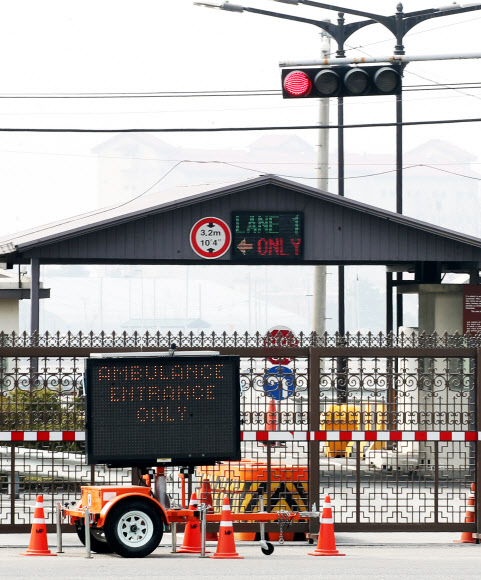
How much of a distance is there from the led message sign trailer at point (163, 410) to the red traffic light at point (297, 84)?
3836mm

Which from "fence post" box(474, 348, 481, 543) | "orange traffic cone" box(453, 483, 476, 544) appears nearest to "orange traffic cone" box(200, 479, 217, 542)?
"orange traffic cone" box(453, 483, 476, 544)

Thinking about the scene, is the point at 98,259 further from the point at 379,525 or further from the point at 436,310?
the point at 379,525

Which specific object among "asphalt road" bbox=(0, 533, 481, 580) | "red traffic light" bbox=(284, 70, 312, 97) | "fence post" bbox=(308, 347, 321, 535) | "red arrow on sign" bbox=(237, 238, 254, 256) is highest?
"red traffic light" bbox=(284, 70, 312, 97)

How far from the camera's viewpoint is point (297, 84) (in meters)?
16.1

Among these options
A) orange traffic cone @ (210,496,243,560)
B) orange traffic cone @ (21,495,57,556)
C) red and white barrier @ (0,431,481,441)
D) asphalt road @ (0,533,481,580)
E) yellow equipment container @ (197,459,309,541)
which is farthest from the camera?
yellow equipment container @ (197,459,309,541)

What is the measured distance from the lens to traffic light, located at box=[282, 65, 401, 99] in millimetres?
16016

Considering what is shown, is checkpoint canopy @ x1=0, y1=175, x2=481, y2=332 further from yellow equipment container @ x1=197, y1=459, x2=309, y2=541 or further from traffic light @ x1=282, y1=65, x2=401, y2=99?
yellow equipment container @ x1=197, y1=459, x2=309, y2=541

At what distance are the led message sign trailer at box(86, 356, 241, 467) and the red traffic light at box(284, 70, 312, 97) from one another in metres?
3.84

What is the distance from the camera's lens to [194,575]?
39.6 feet

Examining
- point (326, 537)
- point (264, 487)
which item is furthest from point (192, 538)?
point (326, 537)

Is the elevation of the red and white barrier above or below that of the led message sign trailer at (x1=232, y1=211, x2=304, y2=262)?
below

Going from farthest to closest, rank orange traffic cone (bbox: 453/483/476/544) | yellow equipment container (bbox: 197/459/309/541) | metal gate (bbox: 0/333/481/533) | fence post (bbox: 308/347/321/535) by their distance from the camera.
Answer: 1. orange traffic cone (bbox: 453/483/476/544)
2. yellow equipment container (bbox: 197/459/309/541)
3. fence post (bbox: 308/347/321/535)
4. metal gate (bbox: 0/333/481/533)

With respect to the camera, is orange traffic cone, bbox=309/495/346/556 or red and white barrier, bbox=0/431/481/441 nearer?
orange traffic cone, bbox=309/495/346/556

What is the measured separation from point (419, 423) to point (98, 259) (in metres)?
13.2
